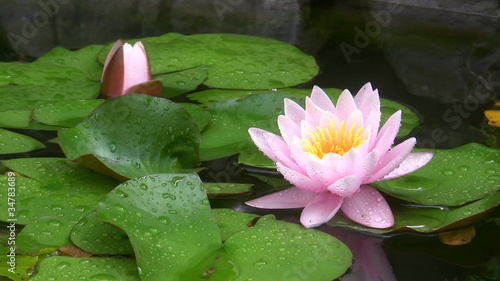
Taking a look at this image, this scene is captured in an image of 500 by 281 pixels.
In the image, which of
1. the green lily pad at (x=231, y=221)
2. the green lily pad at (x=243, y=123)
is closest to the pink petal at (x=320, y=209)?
the green lily pad at (x=231, y=221)

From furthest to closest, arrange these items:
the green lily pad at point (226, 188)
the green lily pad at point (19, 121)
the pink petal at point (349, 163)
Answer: the green lily pad at point (19, 121) < the green lily pad at point (226, 188) < the pink petal at point (349, 163)

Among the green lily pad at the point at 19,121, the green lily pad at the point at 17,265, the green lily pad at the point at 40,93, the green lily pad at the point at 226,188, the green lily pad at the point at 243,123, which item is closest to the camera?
the green lily pad at the point at 17,265

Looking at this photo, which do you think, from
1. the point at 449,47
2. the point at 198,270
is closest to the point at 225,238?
the point at 198,270

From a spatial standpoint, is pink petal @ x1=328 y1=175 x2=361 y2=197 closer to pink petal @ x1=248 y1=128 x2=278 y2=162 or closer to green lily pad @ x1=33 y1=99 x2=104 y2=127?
pink petal @ x1=248 y1=128 x2=278 y2=162

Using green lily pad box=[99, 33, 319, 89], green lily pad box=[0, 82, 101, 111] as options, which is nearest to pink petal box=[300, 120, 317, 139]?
green lily pad box=[99, 33, 319, 89]

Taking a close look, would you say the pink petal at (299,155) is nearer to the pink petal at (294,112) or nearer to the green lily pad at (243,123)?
the pink petal at (294,112)

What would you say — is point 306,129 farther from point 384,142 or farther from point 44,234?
point 44,234
